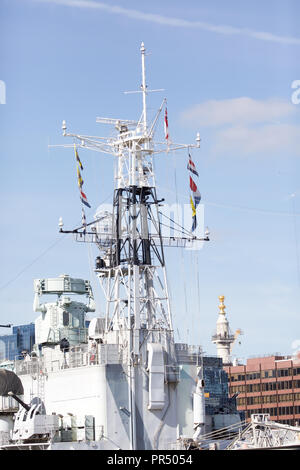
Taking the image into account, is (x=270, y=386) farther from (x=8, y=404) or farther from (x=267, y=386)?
(x=8, y=404)

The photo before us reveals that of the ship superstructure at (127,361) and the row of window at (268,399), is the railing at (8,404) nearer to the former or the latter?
the ship superstructure at (127,361)

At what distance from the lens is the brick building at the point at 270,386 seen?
433 ft

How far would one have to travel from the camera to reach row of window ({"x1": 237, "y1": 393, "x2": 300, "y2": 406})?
132 metres

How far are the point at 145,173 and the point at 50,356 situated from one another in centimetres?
1146

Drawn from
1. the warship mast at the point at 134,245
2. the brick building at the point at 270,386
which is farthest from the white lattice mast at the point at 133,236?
the brick building at the point at 270,386

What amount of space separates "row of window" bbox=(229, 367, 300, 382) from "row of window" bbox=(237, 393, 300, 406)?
2.63 meters

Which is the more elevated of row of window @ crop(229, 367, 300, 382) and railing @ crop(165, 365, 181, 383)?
row of window @ crop(229, 367, 300, 382)

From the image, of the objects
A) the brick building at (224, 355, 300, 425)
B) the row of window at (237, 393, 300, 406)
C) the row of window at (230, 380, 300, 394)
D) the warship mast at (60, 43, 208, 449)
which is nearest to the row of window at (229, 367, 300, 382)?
the brick building at (224, 355, 300, 425)

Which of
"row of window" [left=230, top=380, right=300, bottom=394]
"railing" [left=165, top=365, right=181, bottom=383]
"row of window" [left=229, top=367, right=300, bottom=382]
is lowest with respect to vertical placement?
"railing" [left=165, top=365, right=181, bottom=383]

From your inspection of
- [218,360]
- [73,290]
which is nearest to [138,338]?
[73,290]

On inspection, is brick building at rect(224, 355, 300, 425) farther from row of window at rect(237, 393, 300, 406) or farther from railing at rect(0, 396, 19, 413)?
railing at rect(0, 396, 19, 413)

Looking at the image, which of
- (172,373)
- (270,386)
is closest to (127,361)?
(172,373)
